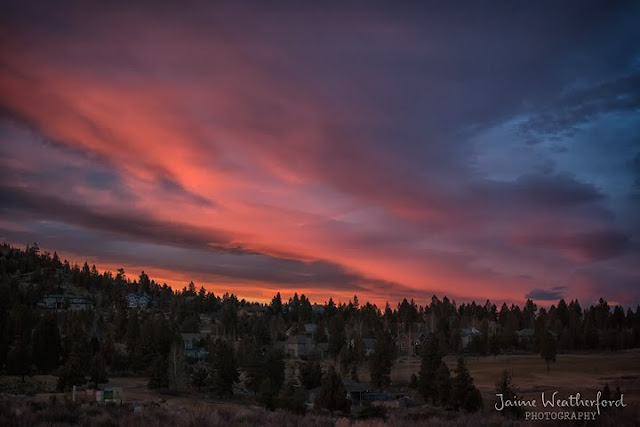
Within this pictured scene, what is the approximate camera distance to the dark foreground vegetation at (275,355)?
38.1 metres

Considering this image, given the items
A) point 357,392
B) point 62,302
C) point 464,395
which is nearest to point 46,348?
point 357,392

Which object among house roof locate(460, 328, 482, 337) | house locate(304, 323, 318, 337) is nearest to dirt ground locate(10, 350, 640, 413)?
house roof locate(460, 328, 482, 337)

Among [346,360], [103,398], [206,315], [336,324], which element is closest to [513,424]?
[103,398]

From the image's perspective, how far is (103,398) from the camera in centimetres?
4484

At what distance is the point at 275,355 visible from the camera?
219ft

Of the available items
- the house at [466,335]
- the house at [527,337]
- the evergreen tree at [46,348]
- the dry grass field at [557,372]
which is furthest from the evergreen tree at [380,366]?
the house at [527,337]

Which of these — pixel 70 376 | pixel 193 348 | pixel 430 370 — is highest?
pixel 430 370

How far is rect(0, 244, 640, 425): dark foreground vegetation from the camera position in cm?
3812

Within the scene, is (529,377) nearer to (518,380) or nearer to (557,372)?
(518,380)

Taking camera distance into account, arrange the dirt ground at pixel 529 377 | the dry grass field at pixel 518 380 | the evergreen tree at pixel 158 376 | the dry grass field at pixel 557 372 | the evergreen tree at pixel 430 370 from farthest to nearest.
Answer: the dry grass field at pixel 557 372, the evergreen tree at pixel 158 376, the evergreen tree at pixel 430 370, the dirt ground at pixel 529 377, the dry grass field at pixel 518 380

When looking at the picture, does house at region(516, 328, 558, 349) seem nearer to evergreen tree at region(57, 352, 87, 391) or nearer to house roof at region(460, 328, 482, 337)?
house roof at region(460, 328, 482, 337)

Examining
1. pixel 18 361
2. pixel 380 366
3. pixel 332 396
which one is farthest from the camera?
pixel 380 366

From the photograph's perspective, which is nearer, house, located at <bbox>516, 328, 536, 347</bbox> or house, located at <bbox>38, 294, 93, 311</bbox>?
house, located at <bbox>516, 328, 536, 347</bbox>

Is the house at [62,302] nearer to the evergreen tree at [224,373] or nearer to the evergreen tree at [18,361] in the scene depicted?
the evergreen tree at [18,361]
